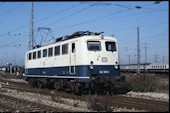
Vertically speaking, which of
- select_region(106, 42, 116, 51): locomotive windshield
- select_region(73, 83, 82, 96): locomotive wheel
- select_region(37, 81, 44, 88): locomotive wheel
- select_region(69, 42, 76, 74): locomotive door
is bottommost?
select_region(37, 81, 44, 88): locomotive wheel

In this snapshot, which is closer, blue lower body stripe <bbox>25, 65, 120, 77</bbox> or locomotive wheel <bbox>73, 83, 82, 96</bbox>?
blue lower body stripe <bbox>25, 65, 120, 77</bbox>

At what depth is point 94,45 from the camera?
19.6 meters

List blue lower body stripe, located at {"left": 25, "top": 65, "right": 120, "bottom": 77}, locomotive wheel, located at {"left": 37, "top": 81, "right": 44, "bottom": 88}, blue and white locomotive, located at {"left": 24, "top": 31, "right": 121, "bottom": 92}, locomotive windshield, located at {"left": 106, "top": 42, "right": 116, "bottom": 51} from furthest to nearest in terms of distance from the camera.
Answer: locomotive wheel, located at {"left": 37, "top": 81, "right": 44, "bottom": 88}, locomotive windshield, located at {"left": 106, "top": 42, "right": 116, "bottom": 51}, blue and white locomotive, located at {"left": 24, "top": 31, "right": 121, "bottom": 92}, blue lower body stripe, located at {"left": 25, "top": 65, "right": 120, "bottom": 77}

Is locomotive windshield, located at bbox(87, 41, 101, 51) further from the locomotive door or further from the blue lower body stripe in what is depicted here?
the blue lower body stripe

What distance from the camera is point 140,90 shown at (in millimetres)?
22812

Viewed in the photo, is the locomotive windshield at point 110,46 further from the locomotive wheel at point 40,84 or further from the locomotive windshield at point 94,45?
the locomotive wheel at point 40,84

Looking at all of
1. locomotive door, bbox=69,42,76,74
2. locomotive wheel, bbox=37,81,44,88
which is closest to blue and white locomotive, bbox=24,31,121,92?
locomotive door, bbox=69,42,76,74

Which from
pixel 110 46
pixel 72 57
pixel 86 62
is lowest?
pixel 86 62

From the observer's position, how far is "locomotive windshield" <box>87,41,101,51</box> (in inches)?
765

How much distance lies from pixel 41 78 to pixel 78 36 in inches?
274

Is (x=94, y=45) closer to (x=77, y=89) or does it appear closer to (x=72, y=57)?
(x=72, y=57)

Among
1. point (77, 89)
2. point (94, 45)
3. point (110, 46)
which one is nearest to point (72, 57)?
point (94, 45)

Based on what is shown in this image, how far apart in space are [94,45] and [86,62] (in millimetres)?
1271

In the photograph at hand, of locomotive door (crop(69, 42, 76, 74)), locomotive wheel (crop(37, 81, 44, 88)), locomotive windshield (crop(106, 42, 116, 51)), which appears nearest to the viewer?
locomotive door (crop(69, 42, 76, 74))
